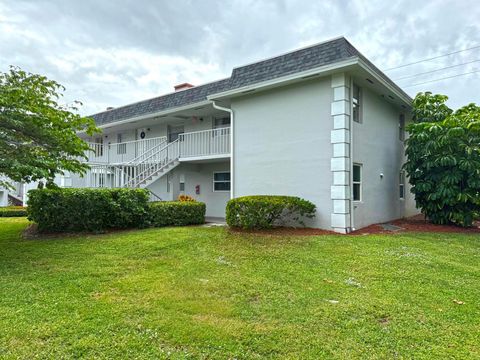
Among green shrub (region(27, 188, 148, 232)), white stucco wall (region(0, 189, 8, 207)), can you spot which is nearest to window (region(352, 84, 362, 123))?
green shrub (region(27, 188, 148, 232))

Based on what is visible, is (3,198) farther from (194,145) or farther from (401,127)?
(401,127)

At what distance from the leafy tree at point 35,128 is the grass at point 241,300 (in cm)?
188

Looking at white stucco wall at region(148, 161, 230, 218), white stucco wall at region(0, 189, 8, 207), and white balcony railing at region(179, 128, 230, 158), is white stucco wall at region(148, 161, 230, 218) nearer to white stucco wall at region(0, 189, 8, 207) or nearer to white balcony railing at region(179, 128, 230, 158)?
white balcony railing at region(179, 128, 230, 158)

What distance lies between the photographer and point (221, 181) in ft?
48.2

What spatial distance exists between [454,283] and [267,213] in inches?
191

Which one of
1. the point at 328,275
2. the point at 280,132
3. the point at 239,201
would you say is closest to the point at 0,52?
the point at 239,201

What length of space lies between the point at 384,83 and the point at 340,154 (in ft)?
10.5

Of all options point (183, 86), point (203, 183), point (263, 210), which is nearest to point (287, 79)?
point (263, 210)

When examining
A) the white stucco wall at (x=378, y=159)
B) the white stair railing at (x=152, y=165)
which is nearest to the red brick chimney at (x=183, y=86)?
the white stair railing at (x=152, y=165)

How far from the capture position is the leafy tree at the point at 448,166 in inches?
389

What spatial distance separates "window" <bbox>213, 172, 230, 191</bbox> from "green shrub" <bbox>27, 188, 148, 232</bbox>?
5151 millimetres

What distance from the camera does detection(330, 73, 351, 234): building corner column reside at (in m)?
9.27

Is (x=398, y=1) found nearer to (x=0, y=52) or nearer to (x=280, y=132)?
(x=280, y=132)

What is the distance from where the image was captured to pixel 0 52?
27.3ft
